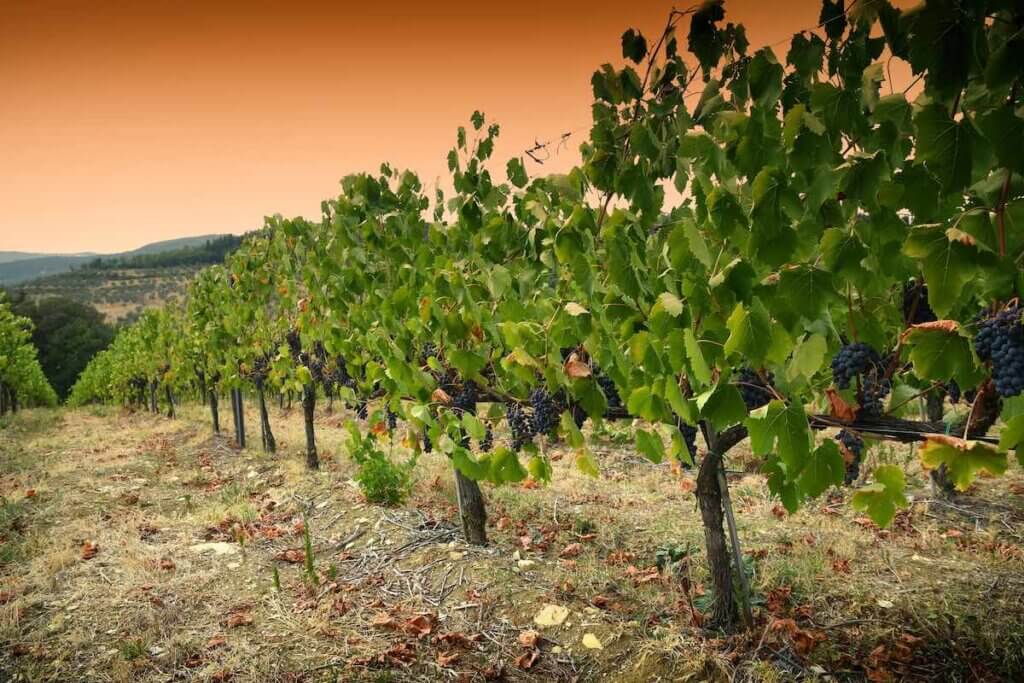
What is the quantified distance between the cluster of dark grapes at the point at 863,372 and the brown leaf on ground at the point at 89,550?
7447 mm

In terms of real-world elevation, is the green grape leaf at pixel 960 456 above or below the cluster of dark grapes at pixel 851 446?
above

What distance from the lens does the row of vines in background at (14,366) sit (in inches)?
968

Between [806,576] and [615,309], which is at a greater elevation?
[615,309]

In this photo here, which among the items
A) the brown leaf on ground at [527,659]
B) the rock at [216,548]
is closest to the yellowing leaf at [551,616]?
the brown leaf on ground at [527,659]

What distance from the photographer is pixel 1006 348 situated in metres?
1.83

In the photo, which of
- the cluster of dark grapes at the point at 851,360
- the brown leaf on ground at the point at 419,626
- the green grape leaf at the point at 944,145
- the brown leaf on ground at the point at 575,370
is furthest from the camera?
the brown leaf on ground at the point at 419,626

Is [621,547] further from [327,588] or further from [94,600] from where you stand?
[94,600]

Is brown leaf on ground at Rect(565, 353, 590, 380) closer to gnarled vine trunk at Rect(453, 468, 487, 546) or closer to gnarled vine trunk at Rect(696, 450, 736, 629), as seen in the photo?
gnarled vine trunk at Rect(696, 450, 736, 629)

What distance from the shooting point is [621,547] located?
6160 mm

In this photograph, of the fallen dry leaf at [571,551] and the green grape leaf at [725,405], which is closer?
the green grape leaf at [725,405]

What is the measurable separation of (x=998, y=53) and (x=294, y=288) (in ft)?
30.0

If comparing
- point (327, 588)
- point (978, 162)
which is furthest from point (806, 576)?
point (978, 162)

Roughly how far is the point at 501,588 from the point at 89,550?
15.6 ft

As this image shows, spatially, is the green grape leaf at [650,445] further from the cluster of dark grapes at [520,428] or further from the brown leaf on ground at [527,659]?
the brown leaf on ground at [527,659]
